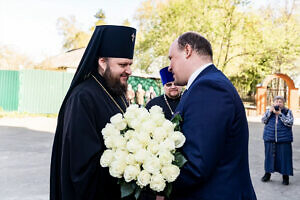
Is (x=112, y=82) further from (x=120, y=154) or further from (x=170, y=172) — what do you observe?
(x=170, y=172)

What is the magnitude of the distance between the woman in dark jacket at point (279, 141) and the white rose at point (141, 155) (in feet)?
19.0

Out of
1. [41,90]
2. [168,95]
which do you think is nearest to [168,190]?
[168,95]

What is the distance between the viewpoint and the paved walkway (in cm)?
565

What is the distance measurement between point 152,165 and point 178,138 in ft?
0.69

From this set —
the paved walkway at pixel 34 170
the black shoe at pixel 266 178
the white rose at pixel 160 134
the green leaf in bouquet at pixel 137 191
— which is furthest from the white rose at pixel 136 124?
the black shoe at pixel 266 178

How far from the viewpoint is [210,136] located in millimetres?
1752

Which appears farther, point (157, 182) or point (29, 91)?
point (29, 91)

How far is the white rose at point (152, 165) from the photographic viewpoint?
172 cm

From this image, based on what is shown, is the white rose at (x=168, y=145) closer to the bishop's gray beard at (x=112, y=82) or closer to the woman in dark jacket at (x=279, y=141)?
the bishop's gray beard at (x=112, y=82)

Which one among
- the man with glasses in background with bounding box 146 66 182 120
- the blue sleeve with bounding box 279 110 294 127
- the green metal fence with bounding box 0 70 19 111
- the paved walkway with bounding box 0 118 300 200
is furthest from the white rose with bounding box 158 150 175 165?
the green metal fence with bounding box 0 70 19 111

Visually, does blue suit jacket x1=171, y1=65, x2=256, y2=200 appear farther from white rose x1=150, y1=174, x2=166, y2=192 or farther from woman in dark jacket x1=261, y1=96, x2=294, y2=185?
woman in dark jacket x1=261, y1=96, x2=294, y2=185

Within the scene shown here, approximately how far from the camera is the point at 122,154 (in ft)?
5.91

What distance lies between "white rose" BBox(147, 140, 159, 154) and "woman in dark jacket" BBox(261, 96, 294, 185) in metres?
5.74

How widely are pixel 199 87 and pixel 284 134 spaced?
5792 millimetres
